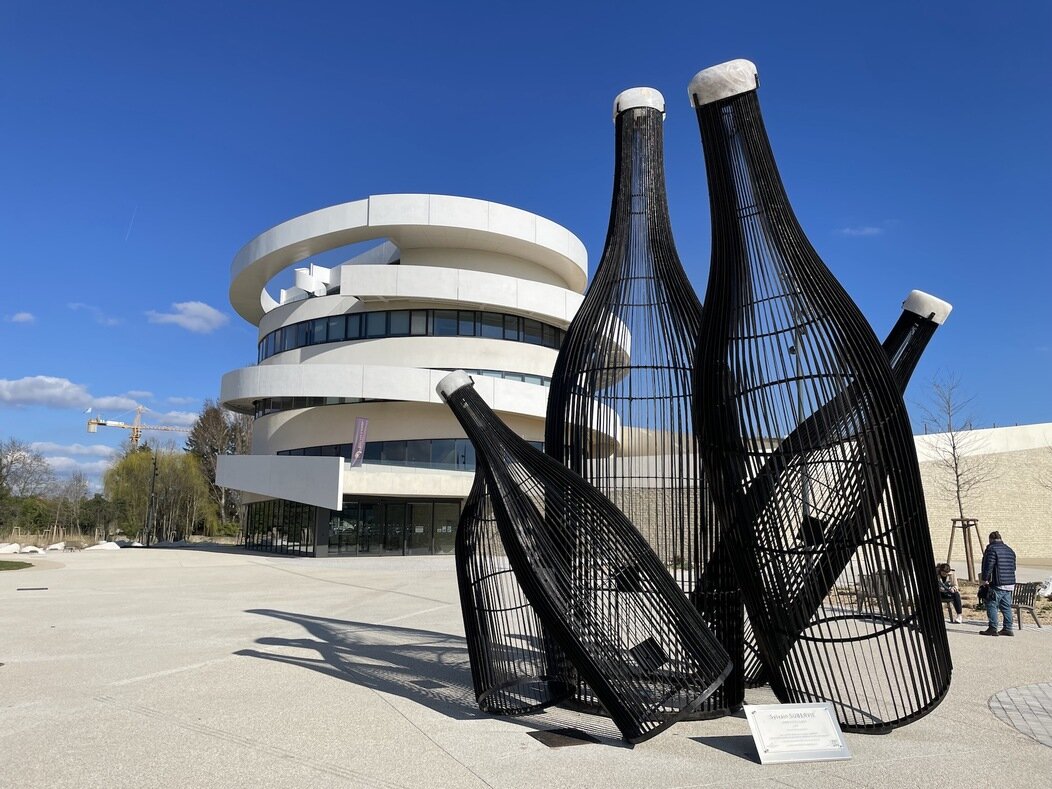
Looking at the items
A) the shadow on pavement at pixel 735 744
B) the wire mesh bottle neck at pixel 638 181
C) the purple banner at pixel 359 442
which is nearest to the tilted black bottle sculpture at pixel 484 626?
the shadow on pavement at pixel 735 744

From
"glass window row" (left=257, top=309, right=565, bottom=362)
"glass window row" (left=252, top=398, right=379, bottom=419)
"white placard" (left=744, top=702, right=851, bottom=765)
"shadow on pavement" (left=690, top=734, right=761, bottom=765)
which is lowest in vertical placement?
"shadow on pavement" (left=690, top=734, right=761, bottom=765)

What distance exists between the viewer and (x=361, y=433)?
29906mm

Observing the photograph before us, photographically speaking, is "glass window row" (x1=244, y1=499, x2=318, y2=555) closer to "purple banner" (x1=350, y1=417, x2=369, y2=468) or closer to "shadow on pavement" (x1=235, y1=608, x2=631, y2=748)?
"purple banner" (x1=350, y1=417, x2=369, y2=468)

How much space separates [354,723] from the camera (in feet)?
20.2

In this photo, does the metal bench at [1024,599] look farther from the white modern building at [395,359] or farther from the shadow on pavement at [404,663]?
the white modern building at [395,359]

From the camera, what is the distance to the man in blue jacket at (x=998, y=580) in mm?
10938

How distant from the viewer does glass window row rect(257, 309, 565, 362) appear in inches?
1258

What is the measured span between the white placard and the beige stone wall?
31.0 m

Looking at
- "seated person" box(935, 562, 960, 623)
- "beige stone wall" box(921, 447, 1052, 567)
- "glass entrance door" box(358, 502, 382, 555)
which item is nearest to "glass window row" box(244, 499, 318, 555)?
"glass entrance door" box(358, 502, 382, 555)

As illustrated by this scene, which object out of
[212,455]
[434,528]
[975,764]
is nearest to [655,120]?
[975,764]

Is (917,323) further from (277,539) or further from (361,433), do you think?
(277,539)

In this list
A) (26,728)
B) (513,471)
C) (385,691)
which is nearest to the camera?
(26,728)

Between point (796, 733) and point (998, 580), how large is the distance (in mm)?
7822

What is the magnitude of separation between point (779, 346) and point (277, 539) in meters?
33.5
